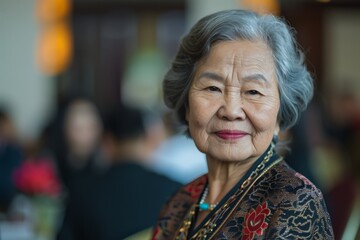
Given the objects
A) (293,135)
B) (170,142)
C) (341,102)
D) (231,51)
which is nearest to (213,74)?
(231,51)

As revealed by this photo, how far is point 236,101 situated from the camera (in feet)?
7.68

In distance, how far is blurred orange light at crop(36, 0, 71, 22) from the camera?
35.5ft

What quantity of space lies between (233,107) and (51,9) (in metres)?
8.91

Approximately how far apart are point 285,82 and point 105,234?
194cm

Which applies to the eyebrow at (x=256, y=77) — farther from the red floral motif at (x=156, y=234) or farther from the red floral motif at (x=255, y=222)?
the red floral motif at (x=156, y=234)

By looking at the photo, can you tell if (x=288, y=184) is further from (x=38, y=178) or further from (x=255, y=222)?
(x=38, y=178)

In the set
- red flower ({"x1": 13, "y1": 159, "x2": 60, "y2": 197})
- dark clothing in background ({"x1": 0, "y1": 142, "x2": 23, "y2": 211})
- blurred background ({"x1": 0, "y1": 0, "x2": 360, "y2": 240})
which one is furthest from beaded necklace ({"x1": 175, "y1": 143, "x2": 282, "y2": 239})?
dark clothing in background ({"x1": 0, "y1": 142, "x2": 23, "y2": 211})

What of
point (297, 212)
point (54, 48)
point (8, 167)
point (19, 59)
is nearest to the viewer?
point (297, 212)

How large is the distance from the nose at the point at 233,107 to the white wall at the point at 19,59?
9.11 metres

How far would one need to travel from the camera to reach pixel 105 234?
4.15 m

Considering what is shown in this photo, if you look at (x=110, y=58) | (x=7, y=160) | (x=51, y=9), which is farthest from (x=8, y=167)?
(x=110, y=58)

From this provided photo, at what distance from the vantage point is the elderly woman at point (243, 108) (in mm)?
2282

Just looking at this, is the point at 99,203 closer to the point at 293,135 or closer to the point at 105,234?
the point at 105,234

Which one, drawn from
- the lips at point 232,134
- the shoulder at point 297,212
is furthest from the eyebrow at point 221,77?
the shoulder at point 297,212
